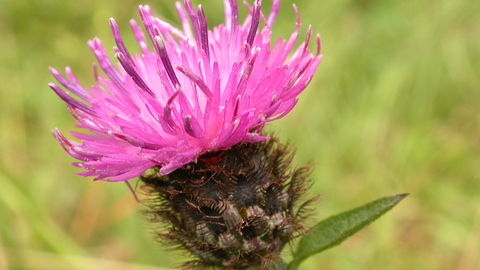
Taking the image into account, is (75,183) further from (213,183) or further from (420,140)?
(420,140)

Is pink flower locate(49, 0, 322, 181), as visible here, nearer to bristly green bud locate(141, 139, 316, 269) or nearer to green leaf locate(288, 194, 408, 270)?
bristly green bud locate(141, 139, 316, 269)

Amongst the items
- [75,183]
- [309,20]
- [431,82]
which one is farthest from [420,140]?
[75,183]

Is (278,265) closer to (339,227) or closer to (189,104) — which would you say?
(339,227)

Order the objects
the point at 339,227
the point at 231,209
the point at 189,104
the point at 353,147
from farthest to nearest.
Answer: the point at 353,147, the point at 339,227, the point at 231,209, the point at 189,104

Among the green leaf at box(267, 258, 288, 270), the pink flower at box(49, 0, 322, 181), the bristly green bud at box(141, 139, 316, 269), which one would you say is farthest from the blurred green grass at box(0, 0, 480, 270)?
the pink flower at box(49, 0, 322, 181)

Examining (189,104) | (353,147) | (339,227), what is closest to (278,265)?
(339,227)

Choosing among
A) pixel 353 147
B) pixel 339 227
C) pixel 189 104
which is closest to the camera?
pixel 189 104

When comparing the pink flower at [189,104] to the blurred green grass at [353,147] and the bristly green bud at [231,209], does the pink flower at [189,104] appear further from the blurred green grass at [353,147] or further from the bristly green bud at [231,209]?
the blurred green grass at [353,147]
